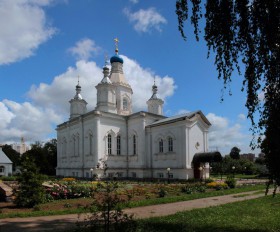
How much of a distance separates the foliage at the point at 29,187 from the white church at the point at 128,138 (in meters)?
14.5

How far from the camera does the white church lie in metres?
31.5

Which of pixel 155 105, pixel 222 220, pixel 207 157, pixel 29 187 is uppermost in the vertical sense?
pixel 155 105

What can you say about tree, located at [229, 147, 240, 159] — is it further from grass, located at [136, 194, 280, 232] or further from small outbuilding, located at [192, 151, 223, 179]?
grass, located at [136, 194, 280, 232]

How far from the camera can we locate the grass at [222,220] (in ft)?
29.7

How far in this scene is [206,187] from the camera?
71.5 feet

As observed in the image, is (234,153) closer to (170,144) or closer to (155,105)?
(155,105)

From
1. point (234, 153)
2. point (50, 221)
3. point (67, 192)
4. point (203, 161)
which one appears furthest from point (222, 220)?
point (234, 153)

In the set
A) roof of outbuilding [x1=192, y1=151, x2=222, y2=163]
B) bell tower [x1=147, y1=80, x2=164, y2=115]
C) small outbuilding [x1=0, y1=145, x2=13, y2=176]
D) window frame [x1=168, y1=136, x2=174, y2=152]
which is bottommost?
small outbuilding [x1=0, y1=145, x2=13, y2=176]

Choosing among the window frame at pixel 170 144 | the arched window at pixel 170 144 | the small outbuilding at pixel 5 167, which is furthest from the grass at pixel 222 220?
the small outbuilding at pixel 5 167

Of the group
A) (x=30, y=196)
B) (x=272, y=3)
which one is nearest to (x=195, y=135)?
(x=30, y=196)

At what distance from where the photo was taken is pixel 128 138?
36.5 meters

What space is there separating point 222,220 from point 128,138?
26.5 metres

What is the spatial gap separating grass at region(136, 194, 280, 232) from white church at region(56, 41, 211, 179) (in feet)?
56.0

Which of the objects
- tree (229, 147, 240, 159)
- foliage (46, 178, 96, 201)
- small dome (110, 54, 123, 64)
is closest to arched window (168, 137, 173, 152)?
small dome (110, 54, 123, 64)
